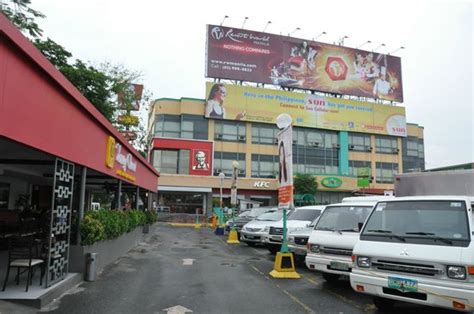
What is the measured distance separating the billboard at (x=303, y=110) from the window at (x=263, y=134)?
3.53 ft

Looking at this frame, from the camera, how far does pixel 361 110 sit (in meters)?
62.2

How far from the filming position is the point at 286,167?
1112 centimetres

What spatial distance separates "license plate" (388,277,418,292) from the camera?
617cm

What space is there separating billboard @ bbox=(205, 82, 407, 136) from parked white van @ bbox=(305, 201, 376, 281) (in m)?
44.1

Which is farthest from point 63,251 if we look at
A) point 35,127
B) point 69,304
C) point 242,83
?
point 242,83

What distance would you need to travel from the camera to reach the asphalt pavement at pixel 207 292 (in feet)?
24.2

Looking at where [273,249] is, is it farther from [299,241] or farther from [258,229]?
[299,241]

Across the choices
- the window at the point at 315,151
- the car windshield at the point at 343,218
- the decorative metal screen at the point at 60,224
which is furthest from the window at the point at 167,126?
the decorative metal screen at the point at 60,224

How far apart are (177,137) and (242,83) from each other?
469 inches

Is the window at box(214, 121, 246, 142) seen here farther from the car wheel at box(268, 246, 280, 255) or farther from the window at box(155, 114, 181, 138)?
the car wheel at box(268, 246, 280, 255)

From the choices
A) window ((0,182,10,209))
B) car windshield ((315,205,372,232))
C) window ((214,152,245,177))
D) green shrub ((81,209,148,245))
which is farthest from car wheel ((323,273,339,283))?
window ((214,152,245,177))

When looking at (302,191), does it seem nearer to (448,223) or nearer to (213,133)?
(213,133)

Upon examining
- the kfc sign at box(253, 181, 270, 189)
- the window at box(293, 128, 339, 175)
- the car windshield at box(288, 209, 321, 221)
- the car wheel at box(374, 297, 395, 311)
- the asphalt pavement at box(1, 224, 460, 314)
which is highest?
the window at box(293, 128, 339, 175)

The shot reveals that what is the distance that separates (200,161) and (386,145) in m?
30.7
